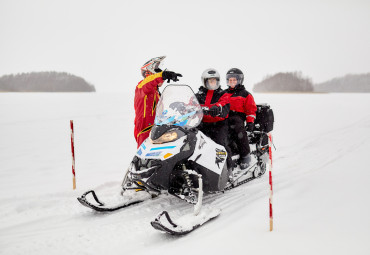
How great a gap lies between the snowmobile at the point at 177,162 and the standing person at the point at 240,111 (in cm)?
61

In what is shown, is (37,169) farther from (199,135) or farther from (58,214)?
(199,135)

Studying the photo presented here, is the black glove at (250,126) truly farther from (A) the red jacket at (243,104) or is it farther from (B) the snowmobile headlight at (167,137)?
(B) the snowmobile headlight at (167,137)

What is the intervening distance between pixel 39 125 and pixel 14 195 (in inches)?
306

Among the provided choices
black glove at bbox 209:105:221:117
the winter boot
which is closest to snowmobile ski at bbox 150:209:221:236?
black glove at bbox 209:105:221:117

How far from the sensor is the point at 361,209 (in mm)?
3363

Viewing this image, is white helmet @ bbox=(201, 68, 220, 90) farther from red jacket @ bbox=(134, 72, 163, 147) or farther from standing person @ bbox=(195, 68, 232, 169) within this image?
red jacket @ bbox=(134, 72, 163, 147)

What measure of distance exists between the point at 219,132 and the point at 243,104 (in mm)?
979

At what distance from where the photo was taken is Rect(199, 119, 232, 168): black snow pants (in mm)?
4320

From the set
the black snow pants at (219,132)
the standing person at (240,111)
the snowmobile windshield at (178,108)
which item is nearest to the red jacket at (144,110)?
the snowmobile windshield at (178,108)

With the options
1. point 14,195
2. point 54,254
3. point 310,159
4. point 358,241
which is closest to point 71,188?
point 14,195

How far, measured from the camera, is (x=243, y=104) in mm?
5121

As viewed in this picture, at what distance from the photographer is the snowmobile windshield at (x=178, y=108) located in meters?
3.79

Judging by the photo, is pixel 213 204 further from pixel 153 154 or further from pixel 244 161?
pixel 153 154

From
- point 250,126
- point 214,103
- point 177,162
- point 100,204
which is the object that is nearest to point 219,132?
point 214,103
